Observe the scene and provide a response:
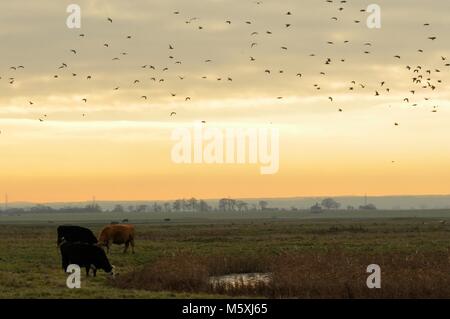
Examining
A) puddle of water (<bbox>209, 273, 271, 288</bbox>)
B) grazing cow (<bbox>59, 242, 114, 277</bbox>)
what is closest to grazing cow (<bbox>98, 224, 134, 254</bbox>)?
grazing cow (<bbox>59, 242, 114, 277</bbox>)

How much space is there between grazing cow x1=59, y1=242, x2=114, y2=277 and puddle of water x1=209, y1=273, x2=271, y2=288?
4.27 metres

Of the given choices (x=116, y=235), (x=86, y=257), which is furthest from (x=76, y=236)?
(x=86, y=257)

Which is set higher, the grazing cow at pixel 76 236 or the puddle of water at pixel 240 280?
the grazing cow at pixel 76 236

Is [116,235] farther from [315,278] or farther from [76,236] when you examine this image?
[315,278]

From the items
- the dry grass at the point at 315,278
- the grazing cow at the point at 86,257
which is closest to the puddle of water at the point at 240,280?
the dry grass at the point at 315,278

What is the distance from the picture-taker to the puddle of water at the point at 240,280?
2545cm

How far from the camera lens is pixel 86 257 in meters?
28.4

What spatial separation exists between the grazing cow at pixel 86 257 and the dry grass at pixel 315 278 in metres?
0.99

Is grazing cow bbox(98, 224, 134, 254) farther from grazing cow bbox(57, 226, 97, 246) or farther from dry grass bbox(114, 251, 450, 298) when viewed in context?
dry grass bbox(114, 251, 450, 298)

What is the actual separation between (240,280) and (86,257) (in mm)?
6211

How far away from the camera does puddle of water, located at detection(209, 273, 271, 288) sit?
83.5 feet

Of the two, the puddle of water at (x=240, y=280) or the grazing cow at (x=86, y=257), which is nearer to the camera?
the puddle of water at (x=240, y=280)

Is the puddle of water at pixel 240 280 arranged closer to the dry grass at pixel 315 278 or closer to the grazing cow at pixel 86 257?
the dry grass at pixel 315 278
